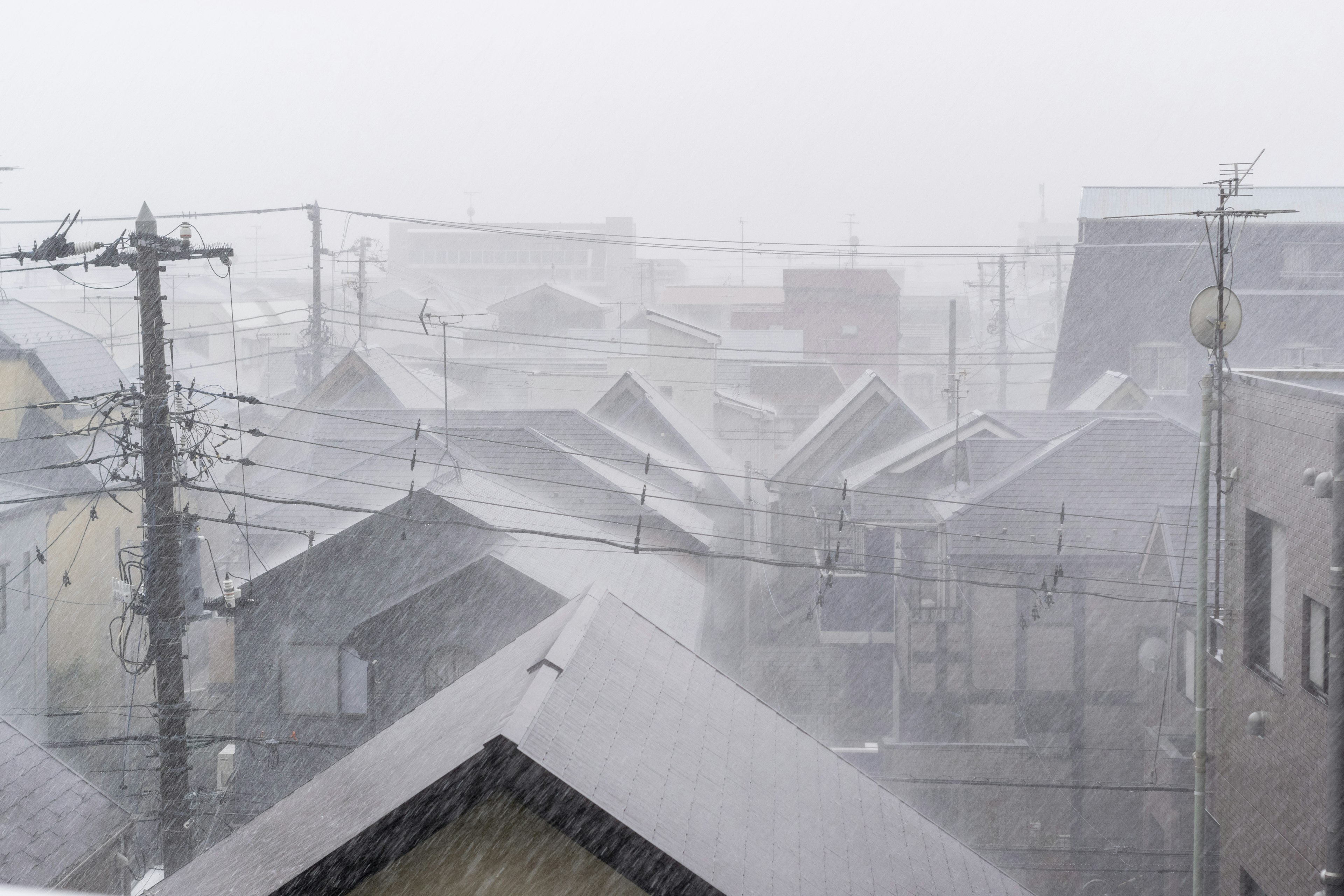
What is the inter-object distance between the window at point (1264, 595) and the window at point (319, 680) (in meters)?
10.8

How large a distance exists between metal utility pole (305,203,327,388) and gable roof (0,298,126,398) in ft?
17.1

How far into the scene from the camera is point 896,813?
788 cm

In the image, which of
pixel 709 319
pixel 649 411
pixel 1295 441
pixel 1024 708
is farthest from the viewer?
pixel 709 319

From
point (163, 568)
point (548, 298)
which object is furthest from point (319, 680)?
point (548, 298)

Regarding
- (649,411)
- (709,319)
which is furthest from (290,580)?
(709,319)

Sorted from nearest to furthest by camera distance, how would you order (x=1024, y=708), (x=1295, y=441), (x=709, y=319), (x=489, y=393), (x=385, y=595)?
(x=1295, y=441) → (x=385, y=595) → (x=1024, y=708) → (x=489, y=393) → (x=709, y=319)

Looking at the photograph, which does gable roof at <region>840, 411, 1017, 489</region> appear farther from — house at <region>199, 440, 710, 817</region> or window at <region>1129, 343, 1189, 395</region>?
window at <region>1129, 343, 1189, 395</region>

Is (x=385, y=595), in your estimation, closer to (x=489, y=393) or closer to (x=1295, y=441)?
(x=1295, y=441)

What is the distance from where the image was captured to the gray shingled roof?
395 inches

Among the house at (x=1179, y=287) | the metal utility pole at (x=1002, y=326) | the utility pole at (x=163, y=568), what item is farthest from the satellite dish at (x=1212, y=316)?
the metal utility pole at (x=1002, y=326)

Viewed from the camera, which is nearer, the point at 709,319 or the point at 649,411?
the point at 649,411

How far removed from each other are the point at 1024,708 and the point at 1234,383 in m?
7.66

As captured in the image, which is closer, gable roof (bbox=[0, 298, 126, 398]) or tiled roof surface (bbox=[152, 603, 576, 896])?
tiled roof surface (bbox=[152, 603, 576, 896])

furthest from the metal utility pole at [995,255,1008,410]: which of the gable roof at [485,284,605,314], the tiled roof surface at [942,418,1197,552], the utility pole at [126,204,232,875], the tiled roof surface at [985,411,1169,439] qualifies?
the utility pole at [126,204,232,875]
